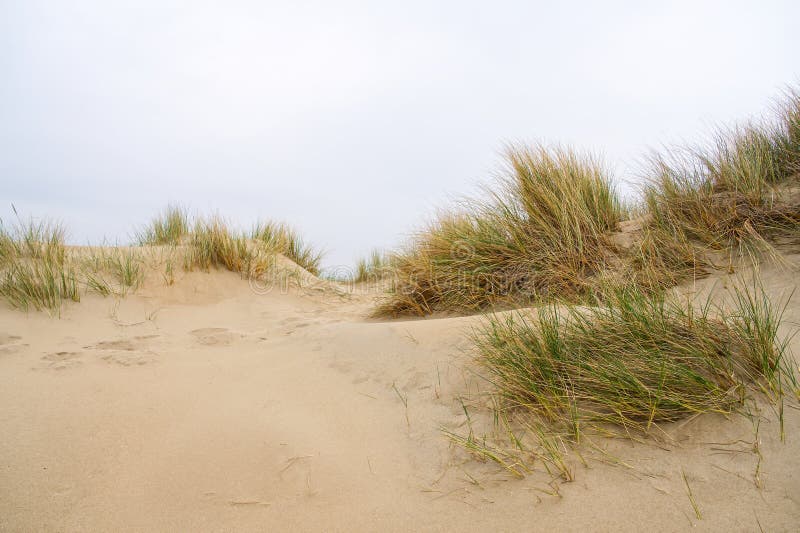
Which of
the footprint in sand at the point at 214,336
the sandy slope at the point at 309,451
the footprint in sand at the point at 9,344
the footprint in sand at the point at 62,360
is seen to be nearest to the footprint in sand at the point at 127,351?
the sandy slope at the point at 309,451

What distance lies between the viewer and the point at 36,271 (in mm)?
4016

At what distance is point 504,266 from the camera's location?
385 cm

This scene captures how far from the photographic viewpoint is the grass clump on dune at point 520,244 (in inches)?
143

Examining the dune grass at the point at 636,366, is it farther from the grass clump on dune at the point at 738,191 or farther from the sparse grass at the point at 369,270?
the sparse grass at the point at 369,270

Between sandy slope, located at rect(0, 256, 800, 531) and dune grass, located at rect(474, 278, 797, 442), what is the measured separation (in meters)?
0.12

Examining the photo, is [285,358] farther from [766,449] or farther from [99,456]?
[766,449]

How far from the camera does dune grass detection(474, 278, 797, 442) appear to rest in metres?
1.63

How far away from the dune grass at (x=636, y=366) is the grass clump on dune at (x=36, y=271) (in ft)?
13.1

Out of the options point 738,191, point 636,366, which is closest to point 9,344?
point 636,366

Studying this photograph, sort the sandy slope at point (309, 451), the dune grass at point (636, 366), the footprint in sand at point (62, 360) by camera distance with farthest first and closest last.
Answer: the footprint in sand at point (62, 360) < the dune grass at point (636, 366) < the sandy slope at point (309, 451)

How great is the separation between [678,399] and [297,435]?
5.36ft

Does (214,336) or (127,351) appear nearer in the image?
(127,351)

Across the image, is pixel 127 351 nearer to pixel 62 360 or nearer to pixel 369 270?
pixel 62 360

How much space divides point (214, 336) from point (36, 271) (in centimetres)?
196
